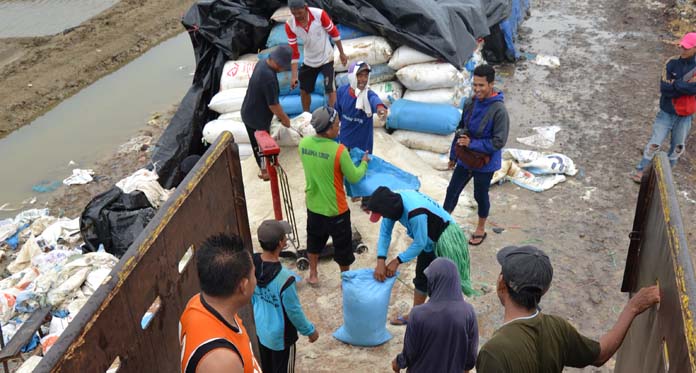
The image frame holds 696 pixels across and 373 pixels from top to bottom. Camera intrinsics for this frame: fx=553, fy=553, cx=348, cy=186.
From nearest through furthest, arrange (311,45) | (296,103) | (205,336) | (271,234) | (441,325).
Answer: (205,336), (441,325), (271,234), (311,45), (296,103)

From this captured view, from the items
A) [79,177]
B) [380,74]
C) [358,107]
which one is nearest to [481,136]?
[358,107]

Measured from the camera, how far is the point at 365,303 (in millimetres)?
3615

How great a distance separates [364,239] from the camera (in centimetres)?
516

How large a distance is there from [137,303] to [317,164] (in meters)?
2.10

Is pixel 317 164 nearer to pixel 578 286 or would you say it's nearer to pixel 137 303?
pixel 137 303

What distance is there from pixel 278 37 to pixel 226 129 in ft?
4.09

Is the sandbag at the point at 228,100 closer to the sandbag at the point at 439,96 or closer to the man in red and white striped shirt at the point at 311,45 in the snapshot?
the man in red and white striped shirt at the point at 311,45

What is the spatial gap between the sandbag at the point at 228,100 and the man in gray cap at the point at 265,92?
1075 millimetres

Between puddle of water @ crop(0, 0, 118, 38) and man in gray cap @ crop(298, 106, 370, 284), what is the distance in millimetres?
11030

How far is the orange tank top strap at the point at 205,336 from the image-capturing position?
188 centimetres

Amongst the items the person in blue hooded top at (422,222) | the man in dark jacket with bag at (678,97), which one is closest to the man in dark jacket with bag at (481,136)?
the person in blue hooded top at (422,222)

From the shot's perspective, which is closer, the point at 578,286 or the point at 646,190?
the point at 646,190

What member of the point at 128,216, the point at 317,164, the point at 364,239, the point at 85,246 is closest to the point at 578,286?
the point at 364,239

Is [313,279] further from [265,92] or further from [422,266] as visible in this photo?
[265,92]
